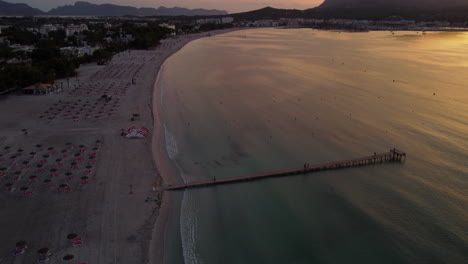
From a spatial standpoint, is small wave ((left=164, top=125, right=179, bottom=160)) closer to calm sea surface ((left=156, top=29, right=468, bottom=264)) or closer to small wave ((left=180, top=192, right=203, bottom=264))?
calm sea surface ((left=156, top=29, right=468, bottom=264))

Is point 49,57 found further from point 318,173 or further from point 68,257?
point 68,257

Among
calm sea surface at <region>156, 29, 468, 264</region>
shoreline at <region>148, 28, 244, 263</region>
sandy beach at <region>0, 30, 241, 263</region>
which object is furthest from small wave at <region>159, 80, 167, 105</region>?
sandy beach at <region>0, 30, 241, 263</region>

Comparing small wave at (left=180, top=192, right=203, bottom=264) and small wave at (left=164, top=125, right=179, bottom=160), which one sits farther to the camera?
small wave at (left=164, top=125, right=179, bottom=160)

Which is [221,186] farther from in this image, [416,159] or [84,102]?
[84,102]

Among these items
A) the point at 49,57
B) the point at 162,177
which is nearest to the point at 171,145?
the point at 162,177

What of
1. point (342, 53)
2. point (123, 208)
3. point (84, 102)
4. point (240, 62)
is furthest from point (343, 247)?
point (342, 53)

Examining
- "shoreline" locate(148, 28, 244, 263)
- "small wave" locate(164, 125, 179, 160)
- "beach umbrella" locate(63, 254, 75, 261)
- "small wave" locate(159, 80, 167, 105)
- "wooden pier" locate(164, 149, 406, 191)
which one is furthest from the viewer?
"small wave" locate(159, 80, 167, 105)

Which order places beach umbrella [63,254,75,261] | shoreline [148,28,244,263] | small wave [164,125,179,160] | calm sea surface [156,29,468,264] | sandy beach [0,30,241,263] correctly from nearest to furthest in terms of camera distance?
beach umbrella [63,254,75,261], sandy beach [0,30,241,263], shoreline [148,28,244,263], calm sea surface [156,29,468,264], small wave [164,125,179,160]
